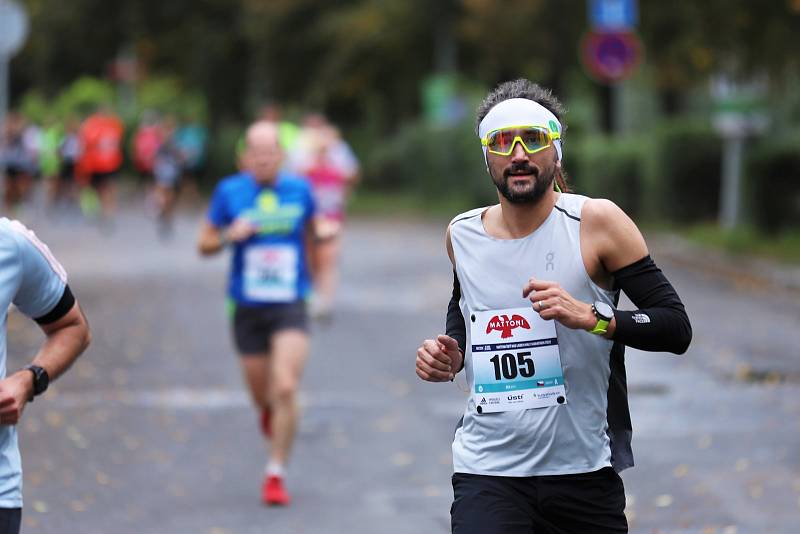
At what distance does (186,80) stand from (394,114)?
7337mm

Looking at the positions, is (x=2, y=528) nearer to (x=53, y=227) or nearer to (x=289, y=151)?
(x=289, y=151)

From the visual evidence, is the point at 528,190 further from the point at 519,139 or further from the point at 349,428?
the point at 349,428

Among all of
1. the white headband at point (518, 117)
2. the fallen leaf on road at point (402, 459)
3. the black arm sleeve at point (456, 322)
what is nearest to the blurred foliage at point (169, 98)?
the fallen leaf on road at point (402, 459)

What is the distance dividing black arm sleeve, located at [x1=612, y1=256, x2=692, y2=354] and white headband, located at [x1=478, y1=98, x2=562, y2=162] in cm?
43

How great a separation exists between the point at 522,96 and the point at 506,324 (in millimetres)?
672

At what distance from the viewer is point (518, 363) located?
4.69 m

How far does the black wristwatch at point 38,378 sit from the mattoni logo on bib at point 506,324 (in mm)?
1239

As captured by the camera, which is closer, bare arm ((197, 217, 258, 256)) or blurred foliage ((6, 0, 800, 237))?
bare arm ((197, 217, 258, 256))

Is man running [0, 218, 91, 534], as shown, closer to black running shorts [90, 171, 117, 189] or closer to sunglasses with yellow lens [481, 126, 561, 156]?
sunglasses with yellow lens [481, 126, 561, 156]

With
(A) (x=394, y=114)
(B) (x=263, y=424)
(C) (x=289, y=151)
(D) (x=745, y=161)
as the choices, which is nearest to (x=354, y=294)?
(C) (x=289, y=151)

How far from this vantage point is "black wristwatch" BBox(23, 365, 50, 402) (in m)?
4.40

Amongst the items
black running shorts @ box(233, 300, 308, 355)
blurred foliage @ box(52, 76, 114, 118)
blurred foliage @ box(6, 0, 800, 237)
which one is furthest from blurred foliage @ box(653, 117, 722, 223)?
blurred foliage @ box(52, 76, 114, 118)

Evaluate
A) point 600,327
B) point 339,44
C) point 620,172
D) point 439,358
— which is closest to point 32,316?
point 439,358

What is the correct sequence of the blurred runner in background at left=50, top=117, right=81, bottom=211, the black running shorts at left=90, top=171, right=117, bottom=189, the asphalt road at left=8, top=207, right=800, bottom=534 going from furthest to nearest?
Result: the blurred runner in background at left=50, top=117, right=81, bottom=211, the black running shorts at left=90, top=171, right=117, bottom=189, the asphalt road at left=8, top=207, right=800, bottom=534
